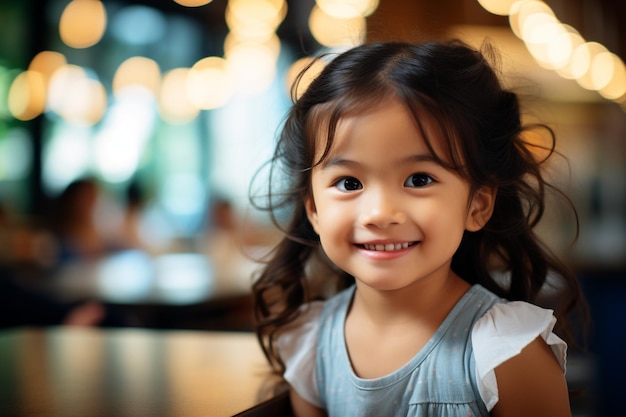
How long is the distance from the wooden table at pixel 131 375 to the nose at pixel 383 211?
260 mm

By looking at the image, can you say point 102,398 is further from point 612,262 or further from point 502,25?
point 502,25

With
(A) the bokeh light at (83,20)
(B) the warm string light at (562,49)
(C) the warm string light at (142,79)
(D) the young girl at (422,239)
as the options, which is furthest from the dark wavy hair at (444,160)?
(A) the bokeh light at (83,20)

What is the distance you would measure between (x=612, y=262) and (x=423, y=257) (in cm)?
340

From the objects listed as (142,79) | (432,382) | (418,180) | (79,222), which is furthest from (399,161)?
(142,79)

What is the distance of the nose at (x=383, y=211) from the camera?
34.1 inches

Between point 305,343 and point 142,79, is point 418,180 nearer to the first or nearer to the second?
point 305,343

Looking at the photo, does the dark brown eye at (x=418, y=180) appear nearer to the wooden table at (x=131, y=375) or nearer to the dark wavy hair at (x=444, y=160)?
the dark wavy hair at (x=444, y=160)

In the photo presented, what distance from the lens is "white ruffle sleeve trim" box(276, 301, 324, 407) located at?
104 cm

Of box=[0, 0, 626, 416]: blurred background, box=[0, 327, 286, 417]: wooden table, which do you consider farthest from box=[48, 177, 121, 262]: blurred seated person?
box=[0, 327, 286, 417]: wooden table

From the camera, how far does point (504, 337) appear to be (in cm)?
86

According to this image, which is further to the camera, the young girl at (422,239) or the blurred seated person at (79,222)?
the blurred seated person at (79,222)

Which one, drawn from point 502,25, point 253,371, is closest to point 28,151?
point 502,25

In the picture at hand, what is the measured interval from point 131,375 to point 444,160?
540 mm

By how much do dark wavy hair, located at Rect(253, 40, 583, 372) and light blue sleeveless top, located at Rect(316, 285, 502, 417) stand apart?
5.0 inches
